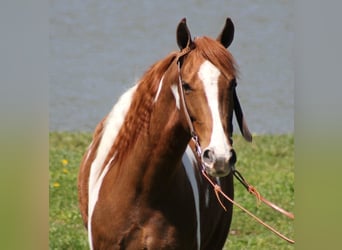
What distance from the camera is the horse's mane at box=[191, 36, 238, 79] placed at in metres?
3.31

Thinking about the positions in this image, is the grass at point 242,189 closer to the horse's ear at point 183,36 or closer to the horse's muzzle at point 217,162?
the horse's ear at point 183,36

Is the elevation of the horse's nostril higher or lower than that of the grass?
higher

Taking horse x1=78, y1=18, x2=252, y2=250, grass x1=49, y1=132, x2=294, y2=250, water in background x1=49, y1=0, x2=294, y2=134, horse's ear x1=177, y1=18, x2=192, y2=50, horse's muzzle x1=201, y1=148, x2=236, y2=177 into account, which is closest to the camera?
horse's muzzle x1=201, y1=148, x2=236, y2=177

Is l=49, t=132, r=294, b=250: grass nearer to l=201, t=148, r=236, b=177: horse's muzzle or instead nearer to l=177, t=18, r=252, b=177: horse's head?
l=177, t=18, r=252, b=177: horse's head

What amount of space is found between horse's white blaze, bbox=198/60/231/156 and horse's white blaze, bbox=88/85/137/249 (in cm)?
49

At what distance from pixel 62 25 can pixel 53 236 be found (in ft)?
3.91

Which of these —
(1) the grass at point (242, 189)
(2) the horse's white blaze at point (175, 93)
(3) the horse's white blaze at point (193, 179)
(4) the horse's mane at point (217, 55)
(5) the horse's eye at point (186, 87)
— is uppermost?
(4) the horse's mane at point (217, 55)

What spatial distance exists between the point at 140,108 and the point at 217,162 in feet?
1.80

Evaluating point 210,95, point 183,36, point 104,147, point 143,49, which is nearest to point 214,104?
point 210,95

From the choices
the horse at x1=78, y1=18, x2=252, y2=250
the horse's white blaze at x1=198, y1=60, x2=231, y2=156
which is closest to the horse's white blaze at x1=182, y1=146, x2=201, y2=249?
the horse at x1=78, y1=18, x2=252, y2=250

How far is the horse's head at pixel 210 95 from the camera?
316 cm

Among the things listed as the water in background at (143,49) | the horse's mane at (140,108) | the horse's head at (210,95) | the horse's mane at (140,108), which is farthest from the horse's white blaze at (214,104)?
the water in background at (143,49)
